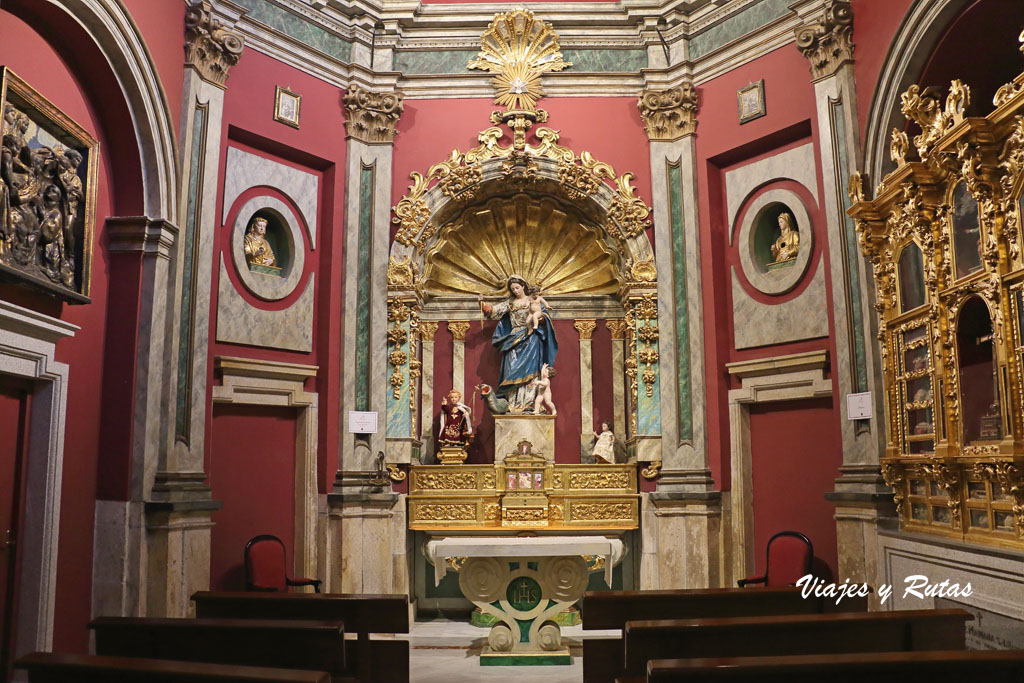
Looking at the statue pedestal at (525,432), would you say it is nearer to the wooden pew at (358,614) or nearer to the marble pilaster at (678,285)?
the marble pilaster at (678,285)

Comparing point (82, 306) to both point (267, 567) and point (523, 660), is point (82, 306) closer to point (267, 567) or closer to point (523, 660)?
point (267, 567)

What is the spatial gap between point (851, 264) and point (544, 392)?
3.48m

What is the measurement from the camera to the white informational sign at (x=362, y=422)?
328 inches

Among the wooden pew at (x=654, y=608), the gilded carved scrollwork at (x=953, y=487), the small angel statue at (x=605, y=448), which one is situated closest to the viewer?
the wooden pew at (x=654, y=608)

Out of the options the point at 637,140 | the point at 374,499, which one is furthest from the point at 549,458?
the point at 637,140

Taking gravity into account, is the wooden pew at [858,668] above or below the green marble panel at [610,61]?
below

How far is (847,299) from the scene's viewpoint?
7105 mm

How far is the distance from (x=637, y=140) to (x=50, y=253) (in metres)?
5.97

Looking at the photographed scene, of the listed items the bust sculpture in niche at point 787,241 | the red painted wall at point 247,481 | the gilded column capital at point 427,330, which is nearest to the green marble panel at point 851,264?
the bust sculpture in niche at point 787,241

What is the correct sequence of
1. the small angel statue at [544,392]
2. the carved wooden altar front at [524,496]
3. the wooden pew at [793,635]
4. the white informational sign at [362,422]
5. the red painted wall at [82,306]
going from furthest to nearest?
the small angel statue at [544,392] < the carved wooden altar front at [524,496] < the white informational sign at [362,422] < the red painted wall at [82,306] < the wooden pew at [793,635]

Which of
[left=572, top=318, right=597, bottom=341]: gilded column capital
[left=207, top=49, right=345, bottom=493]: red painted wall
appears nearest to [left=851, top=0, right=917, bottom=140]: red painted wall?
[left=572, top=318, right=597, bottom=341]: gilded column capital

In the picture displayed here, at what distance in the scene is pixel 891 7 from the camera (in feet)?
21.8

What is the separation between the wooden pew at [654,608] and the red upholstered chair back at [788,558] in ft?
5.25

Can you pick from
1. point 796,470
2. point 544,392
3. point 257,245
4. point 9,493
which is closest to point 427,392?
point 544,392
